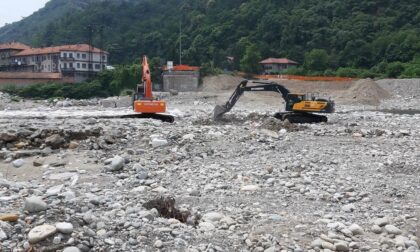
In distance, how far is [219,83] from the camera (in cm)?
4884

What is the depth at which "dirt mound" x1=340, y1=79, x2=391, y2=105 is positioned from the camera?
37.9m

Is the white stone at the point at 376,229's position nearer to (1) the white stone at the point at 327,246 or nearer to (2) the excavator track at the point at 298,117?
(1) the white stone at the point at 327,246

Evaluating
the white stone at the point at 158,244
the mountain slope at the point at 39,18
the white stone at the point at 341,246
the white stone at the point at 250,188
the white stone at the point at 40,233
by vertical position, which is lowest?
the white stone at the point at 341,246

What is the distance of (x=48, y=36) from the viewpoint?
114938 millimetres

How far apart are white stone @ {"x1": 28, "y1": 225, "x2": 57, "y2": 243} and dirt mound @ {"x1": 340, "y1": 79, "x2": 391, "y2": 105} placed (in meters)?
33.7

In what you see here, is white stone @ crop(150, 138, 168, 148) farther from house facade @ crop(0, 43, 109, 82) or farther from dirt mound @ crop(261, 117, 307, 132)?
house facade @ crop(0, 43, 109, 82)

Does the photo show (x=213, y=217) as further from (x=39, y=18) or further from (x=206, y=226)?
(x=39, y=18)

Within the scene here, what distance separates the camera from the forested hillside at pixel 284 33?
215 ft

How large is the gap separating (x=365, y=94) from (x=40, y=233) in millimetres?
36284

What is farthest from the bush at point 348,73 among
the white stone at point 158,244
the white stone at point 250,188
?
the white stone at point 158,244

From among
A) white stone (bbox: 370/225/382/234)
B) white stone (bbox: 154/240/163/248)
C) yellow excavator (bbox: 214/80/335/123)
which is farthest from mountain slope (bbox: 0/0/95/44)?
white stone (bbox: 154/240/163/248)

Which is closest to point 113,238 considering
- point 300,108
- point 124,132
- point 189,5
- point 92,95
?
point 124,132

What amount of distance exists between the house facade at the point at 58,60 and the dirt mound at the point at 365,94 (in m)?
42.3

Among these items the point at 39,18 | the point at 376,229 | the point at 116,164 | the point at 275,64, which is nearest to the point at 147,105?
the point at 116,164
